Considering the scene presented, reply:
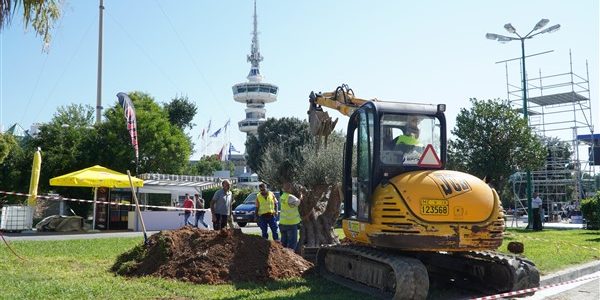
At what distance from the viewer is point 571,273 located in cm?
1057

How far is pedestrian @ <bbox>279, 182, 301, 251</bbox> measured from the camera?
11.1 metres

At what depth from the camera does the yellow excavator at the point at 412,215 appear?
24.5ft

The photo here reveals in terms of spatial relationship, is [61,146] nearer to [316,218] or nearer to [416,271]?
[316,218]

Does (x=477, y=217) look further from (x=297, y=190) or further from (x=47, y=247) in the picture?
(x=47, y=247)

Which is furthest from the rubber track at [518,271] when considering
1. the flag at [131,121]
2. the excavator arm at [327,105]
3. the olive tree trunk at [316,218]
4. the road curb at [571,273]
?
the flag at [131,121]

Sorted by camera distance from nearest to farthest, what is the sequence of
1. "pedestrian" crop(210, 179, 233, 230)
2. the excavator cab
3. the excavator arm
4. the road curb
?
the excavator cab → the road curb → the excavator arm → "pedestrian" crop(210, 179, 233, 230)

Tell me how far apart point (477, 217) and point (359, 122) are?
2.30m

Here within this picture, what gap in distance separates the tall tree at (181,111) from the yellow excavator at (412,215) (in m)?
44.4

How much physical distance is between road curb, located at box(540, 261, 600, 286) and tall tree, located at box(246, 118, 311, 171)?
146ft

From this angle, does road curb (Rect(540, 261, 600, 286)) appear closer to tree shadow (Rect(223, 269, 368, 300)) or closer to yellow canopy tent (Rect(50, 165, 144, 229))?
tree shadow (Rect(223, 269, 368, 300))

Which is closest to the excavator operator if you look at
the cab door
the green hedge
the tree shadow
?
the cab door

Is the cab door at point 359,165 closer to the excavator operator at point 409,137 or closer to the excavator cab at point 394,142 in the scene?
the excavator cab at point 394,142

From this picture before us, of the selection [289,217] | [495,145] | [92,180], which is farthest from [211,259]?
[495,145]

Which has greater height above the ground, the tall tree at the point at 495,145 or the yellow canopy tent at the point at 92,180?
the tall tree at the point at 495,145
